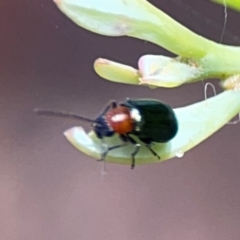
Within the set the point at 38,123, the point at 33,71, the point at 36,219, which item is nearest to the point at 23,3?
the point at 33,71

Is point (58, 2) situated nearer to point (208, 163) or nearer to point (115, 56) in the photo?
point (115, 56)

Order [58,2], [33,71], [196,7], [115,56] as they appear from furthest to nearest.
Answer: [33,71], [115,56], [196,7], [58,2]

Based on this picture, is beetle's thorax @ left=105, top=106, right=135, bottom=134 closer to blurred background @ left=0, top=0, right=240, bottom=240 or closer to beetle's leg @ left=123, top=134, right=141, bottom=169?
beetle's leg @ left=123, top=134, right=141, bottom=169

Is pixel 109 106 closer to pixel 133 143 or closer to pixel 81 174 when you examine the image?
pixel 133 143

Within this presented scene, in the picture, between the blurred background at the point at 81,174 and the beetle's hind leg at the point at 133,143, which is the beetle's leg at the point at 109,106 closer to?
the beetle's hind leg at the point at 133,143

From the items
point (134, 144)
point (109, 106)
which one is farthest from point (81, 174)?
point (134, 144)
